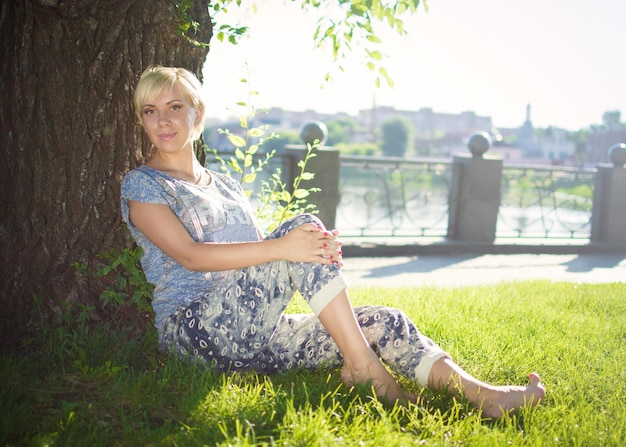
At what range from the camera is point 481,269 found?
23.8 feet

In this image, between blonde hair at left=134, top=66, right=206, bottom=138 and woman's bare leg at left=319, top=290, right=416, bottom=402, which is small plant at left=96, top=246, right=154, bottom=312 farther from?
woman's bare leg at left=319, top=290, right=416, bottom=402

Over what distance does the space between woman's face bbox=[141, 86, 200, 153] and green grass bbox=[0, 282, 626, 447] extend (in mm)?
842

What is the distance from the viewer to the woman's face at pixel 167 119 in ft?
8.31

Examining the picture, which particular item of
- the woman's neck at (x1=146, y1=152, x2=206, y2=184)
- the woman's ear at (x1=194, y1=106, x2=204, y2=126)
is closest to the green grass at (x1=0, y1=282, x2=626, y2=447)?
the woman's neck at (x1=146, y1=152, x2=206, y2=184)

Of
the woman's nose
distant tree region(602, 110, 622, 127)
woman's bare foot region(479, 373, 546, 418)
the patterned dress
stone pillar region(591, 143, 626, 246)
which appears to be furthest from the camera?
distant tree region(602, 110, 622, 127)

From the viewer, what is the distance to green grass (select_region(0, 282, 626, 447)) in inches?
77.0

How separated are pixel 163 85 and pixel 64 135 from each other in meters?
0.53

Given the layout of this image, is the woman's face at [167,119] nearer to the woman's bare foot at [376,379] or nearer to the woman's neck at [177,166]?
the woman's neck at [177,166]

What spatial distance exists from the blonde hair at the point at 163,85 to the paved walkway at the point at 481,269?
3.61 metres

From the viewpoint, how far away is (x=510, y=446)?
203 centimetres

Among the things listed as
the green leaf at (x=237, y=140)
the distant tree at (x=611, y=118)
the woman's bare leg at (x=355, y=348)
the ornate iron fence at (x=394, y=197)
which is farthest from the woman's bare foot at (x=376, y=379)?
the distant tree at (x=611, y=118)

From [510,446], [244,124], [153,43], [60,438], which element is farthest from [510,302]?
[60,438]

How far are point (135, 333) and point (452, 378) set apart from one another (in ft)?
4.51

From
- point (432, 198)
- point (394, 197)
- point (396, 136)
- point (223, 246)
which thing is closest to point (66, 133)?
point (223, 246)
